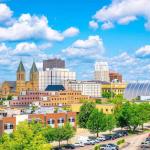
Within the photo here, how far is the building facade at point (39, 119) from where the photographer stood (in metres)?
91.3

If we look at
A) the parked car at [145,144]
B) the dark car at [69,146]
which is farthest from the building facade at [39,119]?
the parked car at [145,144]

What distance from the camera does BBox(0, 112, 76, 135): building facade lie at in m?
91.3

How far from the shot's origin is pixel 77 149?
87000 millimetres

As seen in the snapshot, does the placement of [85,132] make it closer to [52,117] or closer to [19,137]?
[52,117]

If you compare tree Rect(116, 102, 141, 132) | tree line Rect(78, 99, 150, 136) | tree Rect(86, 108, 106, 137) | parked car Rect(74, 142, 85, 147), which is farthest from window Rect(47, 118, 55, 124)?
tree Rect(116, 102, 141, 132)

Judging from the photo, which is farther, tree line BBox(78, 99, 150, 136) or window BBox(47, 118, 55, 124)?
tree line BBox(78, 99, 150, 136)

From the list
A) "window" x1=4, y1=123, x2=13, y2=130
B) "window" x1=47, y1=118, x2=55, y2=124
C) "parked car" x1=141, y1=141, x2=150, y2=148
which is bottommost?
"parked car" x1=141, y1=141, x2=150, y2=148

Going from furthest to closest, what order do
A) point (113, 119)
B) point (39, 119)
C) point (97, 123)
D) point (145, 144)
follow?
point (113, 119), point (97, 123), point (39, 119), point (145, 144)

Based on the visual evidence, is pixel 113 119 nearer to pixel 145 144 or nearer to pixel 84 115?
pixel 84 115

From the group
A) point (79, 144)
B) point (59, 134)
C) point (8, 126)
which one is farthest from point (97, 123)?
point (8, 126)

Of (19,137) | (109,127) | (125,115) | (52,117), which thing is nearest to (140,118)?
(125,115)

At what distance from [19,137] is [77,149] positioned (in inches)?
1243

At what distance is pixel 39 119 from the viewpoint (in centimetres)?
10062

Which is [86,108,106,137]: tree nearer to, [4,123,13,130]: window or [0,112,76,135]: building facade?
[0,112,76,135]: building facade
